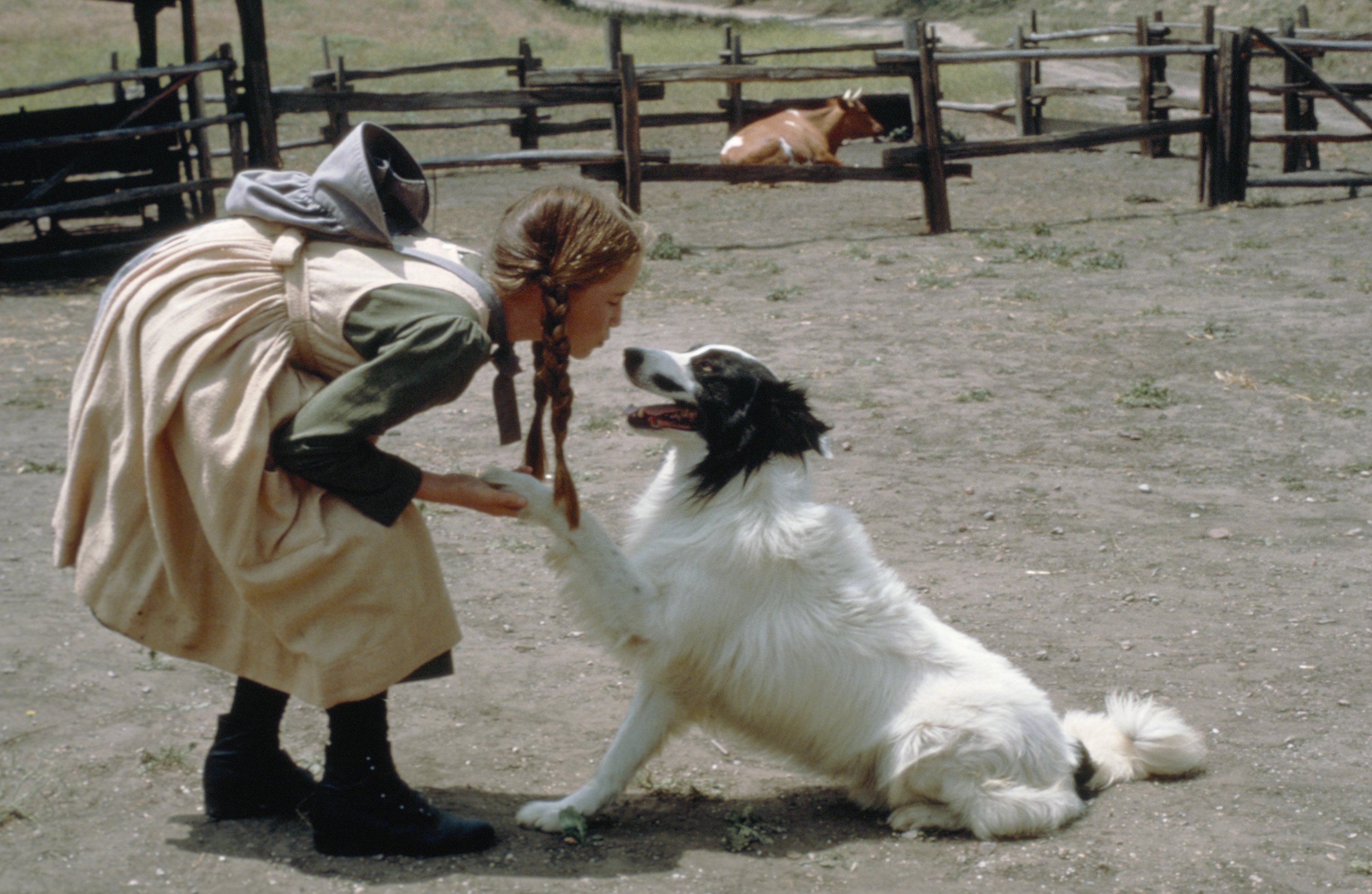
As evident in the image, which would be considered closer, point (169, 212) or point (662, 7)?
point (169, 212)

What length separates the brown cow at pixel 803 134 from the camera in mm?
15492

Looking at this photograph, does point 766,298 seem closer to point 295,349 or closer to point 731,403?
point 731,403

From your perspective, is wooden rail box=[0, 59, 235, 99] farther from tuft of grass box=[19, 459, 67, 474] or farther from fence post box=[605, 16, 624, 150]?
tuft of grass box=[19, 459, 67, 474]

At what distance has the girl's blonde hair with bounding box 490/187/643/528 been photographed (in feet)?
8.40

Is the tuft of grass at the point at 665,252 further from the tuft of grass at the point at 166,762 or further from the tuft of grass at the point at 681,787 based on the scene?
the tuft of grass at the point at 166,762

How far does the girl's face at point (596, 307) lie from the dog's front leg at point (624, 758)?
92 cm

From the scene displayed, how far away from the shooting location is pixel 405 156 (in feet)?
9.12

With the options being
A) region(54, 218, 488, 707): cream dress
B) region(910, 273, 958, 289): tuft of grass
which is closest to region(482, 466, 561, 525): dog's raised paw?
region(54, 218, 488, 707): cream dress

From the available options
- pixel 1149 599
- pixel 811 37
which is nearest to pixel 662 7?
pixel 811 37

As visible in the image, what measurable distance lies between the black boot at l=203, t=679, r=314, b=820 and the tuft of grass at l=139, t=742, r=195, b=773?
0.25 metres

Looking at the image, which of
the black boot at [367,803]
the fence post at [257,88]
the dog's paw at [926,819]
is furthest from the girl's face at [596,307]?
the fence post at [257,88]

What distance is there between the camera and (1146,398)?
6.66 meters

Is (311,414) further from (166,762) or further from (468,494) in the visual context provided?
(166,762)

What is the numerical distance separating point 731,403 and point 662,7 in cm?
4046
